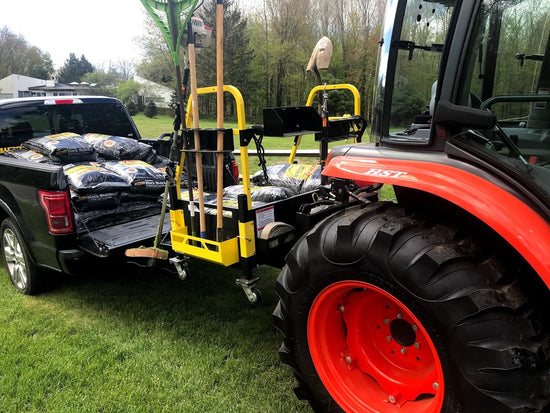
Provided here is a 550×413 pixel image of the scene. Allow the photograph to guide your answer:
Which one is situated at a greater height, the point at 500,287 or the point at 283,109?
the point at 283,109

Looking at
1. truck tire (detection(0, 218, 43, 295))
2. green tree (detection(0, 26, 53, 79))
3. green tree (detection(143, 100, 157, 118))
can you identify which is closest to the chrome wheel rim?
truck tire (detection(0, 218, 43, 295))

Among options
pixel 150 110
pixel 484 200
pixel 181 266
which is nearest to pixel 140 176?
pixel 181 266

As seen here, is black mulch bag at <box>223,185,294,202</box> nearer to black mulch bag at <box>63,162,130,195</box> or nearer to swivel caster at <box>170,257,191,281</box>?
swivel caster at <box>170,257,191,281</box>

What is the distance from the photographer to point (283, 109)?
A: 116 inches

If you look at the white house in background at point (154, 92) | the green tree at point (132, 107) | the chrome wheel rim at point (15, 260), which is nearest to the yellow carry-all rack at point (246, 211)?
the chrome wheel rim at point (15, 260)

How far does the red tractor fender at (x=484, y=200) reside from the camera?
1.45 m

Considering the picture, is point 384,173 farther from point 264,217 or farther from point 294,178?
point 294,178

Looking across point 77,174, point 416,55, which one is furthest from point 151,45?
point 416,55

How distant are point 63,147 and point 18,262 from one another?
1243 millimetres

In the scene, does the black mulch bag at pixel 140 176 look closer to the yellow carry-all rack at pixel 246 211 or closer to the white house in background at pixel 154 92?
the yellow carry-all rack at pixel 246 211

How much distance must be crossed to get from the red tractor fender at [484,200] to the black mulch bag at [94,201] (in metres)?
2.82

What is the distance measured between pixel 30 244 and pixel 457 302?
3.32 metres

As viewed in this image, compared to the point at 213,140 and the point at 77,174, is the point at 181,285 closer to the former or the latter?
the point at 77,174

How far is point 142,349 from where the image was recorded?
296 cm
